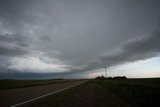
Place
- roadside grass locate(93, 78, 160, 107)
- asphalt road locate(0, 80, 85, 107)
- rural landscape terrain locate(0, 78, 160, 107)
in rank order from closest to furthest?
roadside grass locate(93, 78, 160, 107) < rural landscape terrain locate(0, 78, 160, 107) < asphalt road locate(0, 80, 85, 107)

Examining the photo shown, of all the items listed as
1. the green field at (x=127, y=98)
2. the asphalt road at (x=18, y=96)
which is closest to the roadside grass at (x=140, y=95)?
the green field at (x=127, y=98)

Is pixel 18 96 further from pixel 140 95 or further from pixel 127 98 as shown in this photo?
pixel 140 95

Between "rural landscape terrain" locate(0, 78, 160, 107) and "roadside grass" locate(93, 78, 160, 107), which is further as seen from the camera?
"rural landscape terrain" locate(0, 78, 160, 107)

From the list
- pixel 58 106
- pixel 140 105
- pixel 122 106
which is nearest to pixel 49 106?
pixel 58 106

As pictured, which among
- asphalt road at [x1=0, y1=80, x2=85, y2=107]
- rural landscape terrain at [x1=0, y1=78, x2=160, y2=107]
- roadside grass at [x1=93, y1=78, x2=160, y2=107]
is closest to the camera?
roadside grass at [x1=93, y1=78, x2=160, y2=107]

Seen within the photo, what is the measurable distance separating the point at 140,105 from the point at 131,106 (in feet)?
2.73

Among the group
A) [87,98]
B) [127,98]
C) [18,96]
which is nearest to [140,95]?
[127,98]

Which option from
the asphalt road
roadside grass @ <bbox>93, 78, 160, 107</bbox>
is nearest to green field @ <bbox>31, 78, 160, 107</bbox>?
roadside grass @ <bbox>93, 78, 160, 107</bbox>

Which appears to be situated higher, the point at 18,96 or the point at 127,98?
the point at 18,96

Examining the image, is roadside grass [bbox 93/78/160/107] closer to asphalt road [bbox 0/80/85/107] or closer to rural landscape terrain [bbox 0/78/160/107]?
rural landscape terrain [bbox 0/78/160/107]

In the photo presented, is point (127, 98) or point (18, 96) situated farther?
point (18, 96)

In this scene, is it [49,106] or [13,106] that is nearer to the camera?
[13,106]

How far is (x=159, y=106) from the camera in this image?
8.02 meters

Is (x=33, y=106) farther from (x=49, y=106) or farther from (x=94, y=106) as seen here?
(x=94, y=106)
